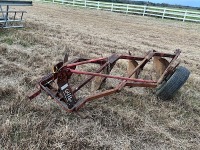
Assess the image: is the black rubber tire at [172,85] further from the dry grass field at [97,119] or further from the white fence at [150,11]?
the white fence at [150,11]

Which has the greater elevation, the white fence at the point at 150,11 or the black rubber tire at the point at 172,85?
the black rubber tire at the point at 172,85

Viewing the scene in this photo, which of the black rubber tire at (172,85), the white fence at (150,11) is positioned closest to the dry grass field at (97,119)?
the black rubber tire at (172,85)

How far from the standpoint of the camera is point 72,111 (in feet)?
11.2

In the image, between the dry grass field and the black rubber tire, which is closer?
the dry grass field

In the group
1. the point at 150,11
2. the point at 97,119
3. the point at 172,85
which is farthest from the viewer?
the point at 150,11

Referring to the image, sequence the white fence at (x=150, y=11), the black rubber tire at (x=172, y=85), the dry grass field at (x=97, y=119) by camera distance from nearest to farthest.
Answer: the dry grass field at (x=97, y=119) < the black rubber tire at (x=172, y=85) < the white fence at (x=150, y=11)

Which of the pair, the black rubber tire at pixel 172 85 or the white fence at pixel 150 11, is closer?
the black rubber tire at pixel 172 85

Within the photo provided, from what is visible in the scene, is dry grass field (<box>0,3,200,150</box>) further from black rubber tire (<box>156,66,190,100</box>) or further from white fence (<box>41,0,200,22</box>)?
white fence (<box>41,0,200,22</box>)

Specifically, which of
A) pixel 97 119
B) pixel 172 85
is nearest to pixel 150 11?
pixel 172 85

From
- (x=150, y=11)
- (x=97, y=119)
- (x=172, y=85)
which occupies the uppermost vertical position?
(x=172, y=85)

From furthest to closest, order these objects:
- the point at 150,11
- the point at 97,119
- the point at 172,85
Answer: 1. the point at 150,11
2. the point at 172,85
3. the point at 97,119

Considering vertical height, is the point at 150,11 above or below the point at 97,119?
below

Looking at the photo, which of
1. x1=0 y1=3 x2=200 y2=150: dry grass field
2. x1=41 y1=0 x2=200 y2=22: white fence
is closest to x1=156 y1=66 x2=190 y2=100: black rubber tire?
x1=0 y1=3 x2=200 y2=150: dry grass field

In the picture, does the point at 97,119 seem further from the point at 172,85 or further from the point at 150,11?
the point at 150,11
